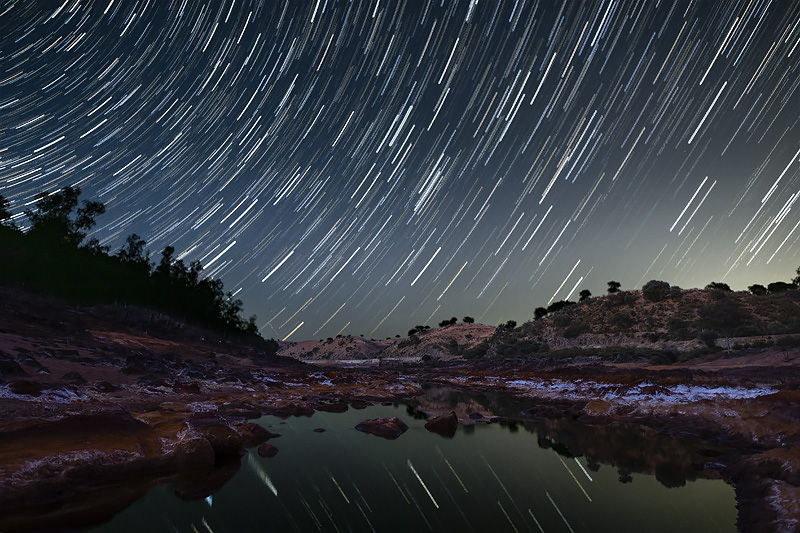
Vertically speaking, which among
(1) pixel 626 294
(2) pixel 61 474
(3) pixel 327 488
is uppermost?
(1) pixel 626 294

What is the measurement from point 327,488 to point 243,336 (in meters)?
87.1

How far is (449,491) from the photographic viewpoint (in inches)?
414

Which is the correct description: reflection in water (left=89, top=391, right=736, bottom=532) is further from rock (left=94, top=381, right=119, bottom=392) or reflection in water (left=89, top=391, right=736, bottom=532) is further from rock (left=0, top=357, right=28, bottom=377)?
rock (left=0, top=357, right=28, bottom=377)

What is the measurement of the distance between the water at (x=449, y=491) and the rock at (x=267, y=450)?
0.70ft

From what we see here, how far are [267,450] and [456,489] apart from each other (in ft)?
20.6

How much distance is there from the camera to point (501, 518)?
877cm

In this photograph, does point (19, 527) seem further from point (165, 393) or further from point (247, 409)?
point (165, 393)

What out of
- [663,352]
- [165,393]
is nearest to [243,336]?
[165,393]

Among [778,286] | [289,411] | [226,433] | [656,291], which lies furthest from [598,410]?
[778,286]

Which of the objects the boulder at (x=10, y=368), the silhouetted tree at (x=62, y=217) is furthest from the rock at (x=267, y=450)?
the silhouetted tree at (x=62, y=217)

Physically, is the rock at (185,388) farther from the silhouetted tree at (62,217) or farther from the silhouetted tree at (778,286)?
the silhouetted tree at (778,286)

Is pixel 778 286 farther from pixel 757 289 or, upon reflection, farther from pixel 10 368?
pixel 10 368

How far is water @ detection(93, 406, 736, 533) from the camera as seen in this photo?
8242mm

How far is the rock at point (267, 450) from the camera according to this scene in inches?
482
